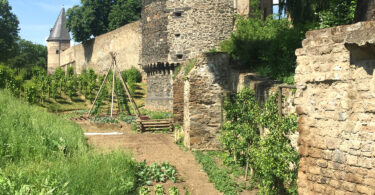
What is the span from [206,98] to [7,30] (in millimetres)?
33727

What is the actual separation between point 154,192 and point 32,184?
7.63ft

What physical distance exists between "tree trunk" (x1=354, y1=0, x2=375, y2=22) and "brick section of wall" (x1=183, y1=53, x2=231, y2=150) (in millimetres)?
4171

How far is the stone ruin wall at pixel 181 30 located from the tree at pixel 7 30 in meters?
19.8

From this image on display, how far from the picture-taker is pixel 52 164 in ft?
19.5

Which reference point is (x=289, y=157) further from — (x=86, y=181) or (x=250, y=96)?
(x=86, y=181)

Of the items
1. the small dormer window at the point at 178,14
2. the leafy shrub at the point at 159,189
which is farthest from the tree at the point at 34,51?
the leafy shrub at the point at 159,189

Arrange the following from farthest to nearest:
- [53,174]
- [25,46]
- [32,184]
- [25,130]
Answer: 1. [25,46]
2. [25,130]
3. [53,174]
4. [32,184]

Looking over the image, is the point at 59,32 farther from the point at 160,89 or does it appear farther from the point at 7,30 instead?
the point at 160,89

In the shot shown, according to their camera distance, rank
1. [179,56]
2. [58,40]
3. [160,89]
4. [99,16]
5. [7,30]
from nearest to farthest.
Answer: [179,56]
[160,89]
[7,30]
[99,16]
[58,40]

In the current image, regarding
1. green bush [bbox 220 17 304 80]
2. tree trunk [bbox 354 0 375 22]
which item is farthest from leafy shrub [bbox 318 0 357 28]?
tree trunk [bbox 354 0 375 22]

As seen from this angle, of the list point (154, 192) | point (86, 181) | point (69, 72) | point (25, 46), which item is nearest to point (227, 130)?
point (154, 192)

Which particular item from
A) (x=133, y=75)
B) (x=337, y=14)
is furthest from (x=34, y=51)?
(x=337, y=14)

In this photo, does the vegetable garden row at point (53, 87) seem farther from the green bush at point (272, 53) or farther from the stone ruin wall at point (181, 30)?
the green bush at point (272, 53)

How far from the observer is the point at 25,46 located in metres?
60.3
